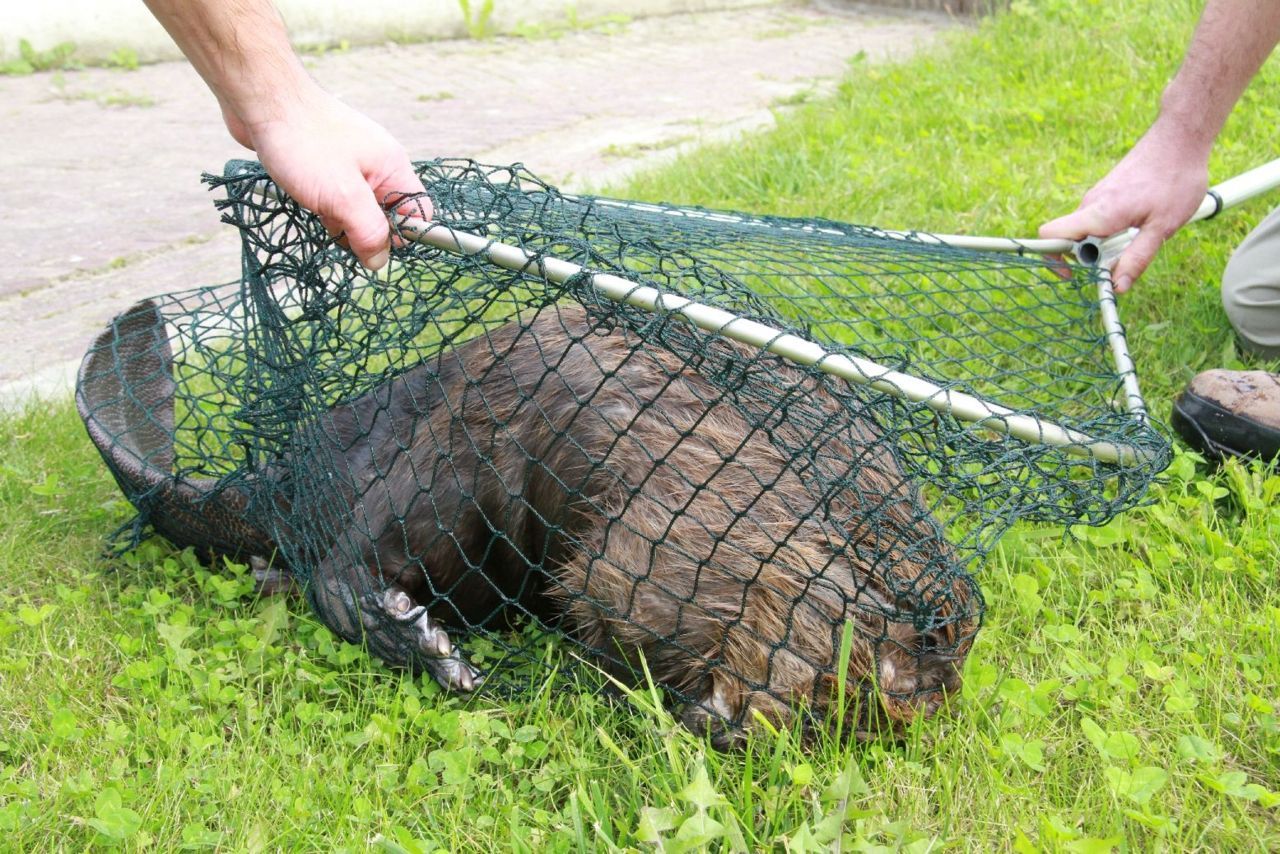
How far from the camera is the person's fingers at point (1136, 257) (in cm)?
367

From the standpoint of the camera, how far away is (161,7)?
2430mm

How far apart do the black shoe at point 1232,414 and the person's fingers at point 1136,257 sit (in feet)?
1.50

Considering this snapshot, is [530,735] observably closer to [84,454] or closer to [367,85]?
[84,454]

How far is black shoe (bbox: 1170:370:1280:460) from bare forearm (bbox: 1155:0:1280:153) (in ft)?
2.57

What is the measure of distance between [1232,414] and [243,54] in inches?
103

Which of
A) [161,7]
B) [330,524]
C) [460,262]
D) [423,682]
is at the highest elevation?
[161,7]

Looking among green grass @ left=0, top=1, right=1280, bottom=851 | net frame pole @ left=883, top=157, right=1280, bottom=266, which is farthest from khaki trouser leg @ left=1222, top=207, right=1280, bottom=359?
green grass @ left=0, top=1, right=1280, bottom=851

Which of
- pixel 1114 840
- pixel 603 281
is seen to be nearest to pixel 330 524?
pixel 603 281

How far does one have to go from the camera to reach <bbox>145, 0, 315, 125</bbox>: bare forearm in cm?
242

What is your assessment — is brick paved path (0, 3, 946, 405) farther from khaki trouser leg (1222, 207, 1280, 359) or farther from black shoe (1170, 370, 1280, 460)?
black shoe (1170, 370, 1280, 460)

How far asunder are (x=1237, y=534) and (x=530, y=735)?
1.82 meters

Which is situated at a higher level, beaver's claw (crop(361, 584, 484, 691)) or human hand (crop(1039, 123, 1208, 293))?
human hand (crop(1039, 123, 1208, 293))

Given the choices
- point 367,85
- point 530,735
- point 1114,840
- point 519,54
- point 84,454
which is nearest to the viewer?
point 1114,840

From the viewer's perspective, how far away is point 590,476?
8.37 feet
